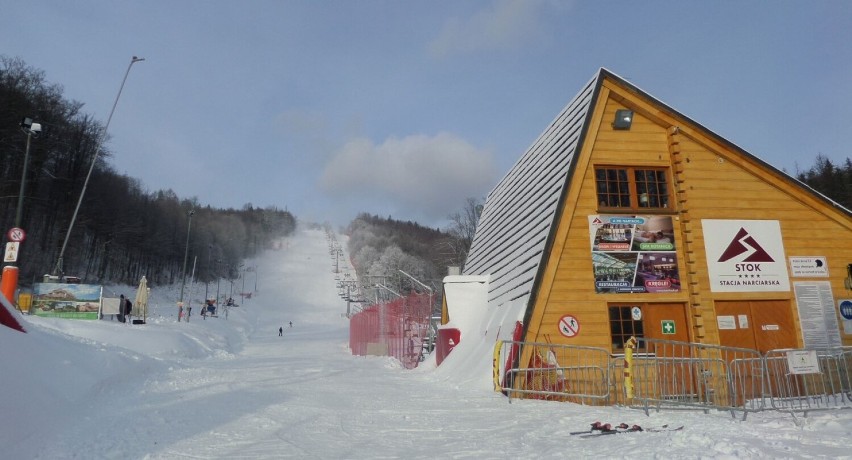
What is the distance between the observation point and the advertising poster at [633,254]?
12477 millimetres

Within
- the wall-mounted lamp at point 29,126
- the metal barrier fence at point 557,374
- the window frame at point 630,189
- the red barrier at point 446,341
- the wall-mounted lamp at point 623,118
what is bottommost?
the metal barrier fence at point 557,374

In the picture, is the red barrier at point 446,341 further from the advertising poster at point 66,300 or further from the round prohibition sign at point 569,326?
the advertising poster at point 66,300

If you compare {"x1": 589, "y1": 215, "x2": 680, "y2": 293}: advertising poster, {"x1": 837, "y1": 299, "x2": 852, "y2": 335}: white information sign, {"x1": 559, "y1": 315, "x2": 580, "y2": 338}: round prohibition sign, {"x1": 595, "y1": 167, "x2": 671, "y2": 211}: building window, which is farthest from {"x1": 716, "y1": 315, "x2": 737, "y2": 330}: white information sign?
{"x1": 559, "y1": 315, "x2": 580, "y2": 338}: round prohibition sign

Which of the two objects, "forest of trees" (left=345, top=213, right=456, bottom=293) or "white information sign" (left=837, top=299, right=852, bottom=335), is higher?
"forest of trees" (left=345, top=213, right=456, bottom=293)

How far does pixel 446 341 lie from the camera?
54.9 feet

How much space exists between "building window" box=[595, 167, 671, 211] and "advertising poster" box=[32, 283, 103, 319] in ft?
60.8

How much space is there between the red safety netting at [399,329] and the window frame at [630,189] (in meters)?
11.3

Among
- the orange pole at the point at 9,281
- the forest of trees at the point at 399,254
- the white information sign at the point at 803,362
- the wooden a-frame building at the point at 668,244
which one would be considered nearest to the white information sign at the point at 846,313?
the wooden a-frame building at the point at 668,244

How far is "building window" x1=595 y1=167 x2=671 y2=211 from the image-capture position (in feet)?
43.3

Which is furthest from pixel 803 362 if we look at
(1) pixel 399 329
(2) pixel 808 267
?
(1) pixel 399 329

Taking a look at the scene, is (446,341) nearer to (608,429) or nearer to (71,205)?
(608,429)

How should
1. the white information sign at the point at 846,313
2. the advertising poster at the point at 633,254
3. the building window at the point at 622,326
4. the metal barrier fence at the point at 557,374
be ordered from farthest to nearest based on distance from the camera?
the white information sign at the point at 846,313
the advertising poster at the point at 633,254
the building window at the point at 622,326
the metal barrier fence at the point at 557,374

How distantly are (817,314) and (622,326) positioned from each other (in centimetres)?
513

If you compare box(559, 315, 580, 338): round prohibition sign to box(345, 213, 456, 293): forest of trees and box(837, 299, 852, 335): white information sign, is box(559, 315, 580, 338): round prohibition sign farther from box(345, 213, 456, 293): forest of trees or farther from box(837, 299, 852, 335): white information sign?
box(345, 213, 456, 293): forest of trees
